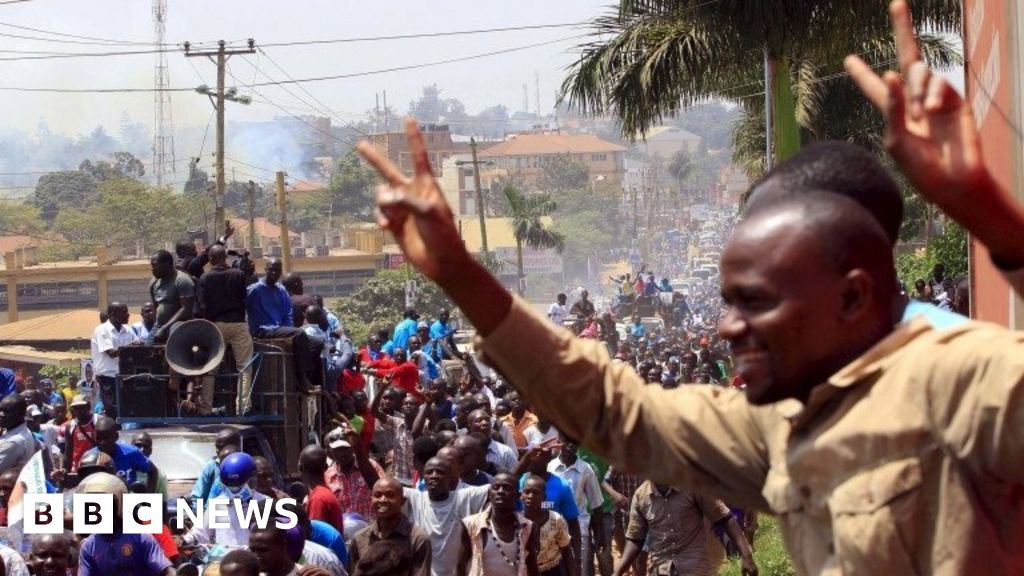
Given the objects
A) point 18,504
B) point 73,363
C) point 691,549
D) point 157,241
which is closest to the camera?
point 18,504

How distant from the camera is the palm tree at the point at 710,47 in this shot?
1894 centimetres

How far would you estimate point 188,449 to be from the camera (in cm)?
1338

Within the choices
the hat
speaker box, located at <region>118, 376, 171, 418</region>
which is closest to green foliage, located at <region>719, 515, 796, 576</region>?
the hat

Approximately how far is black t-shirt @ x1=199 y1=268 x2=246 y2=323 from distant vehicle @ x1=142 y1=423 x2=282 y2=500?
1001 mm

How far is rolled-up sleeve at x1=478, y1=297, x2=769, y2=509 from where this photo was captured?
2684 millimetres

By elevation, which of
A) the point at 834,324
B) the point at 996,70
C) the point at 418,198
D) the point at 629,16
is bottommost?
the point at 834,324

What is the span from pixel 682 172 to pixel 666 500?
188 metres

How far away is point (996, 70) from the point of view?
6.99 metres

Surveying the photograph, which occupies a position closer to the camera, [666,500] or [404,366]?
[666,500]

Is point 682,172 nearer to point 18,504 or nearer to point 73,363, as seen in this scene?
point 73,363

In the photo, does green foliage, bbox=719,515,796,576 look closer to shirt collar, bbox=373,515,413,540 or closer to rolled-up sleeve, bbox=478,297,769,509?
shirt collar, bbox=373,515,413,540

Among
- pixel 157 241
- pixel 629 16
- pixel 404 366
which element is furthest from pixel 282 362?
pixel 157 241

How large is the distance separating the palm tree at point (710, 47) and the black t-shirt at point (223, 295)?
6.67 metres

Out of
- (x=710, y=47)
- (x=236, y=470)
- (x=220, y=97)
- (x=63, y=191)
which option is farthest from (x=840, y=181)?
(x=63, y=191)
